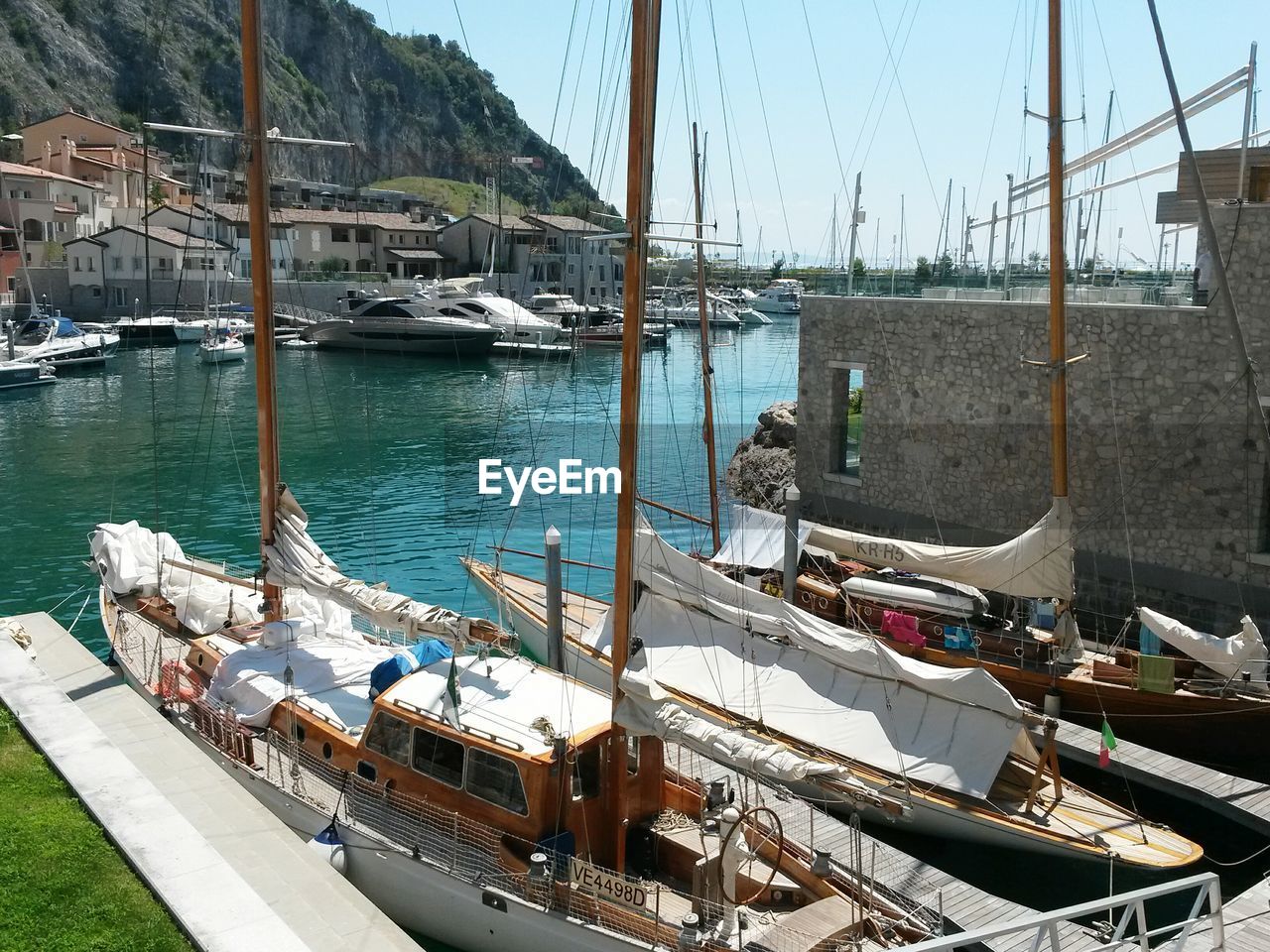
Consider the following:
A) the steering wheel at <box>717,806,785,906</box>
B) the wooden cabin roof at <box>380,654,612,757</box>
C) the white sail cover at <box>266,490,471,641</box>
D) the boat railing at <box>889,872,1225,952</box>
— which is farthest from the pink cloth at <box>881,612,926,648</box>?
the white sail cover at <box>266,490,471,641</box>

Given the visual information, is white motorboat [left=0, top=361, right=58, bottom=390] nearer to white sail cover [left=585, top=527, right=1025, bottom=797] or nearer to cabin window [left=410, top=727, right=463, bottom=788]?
white sail cover [left=585, top=527, right=1025, bottom=797]

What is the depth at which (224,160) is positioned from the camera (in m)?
115

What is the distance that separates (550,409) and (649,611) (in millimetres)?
34583

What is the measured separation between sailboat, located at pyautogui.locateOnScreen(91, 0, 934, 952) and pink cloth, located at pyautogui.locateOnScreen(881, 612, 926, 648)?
5.42m

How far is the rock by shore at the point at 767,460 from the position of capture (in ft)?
103

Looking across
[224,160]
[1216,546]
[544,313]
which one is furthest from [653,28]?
[224,160]

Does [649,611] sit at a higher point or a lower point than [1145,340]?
lower

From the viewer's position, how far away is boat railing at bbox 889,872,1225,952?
6.76m

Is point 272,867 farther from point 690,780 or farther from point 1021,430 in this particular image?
point 1021,430

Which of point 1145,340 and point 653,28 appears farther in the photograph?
point 1145,340

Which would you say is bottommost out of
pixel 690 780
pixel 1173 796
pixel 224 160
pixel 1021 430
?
pixel 1173 796
